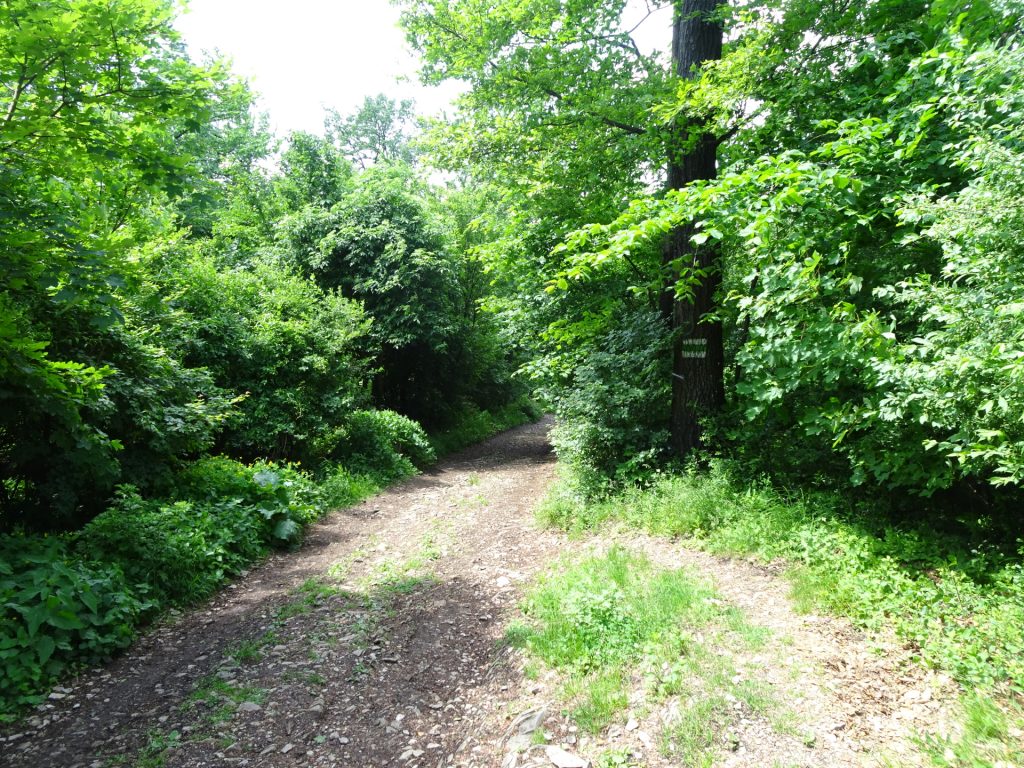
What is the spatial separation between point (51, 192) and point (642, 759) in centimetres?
655

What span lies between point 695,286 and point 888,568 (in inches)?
170

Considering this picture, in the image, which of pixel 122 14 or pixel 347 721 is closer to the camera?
pixel 347 721

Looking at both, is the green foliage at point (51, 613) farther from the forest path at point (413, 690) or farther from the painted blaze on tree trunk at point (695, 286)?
the painted blaze on tree trunk at point (695, 286)

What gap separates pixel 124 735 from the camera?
11.9ft

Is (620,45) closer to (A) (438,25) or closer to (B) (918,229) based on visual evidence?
(A) (438,25)

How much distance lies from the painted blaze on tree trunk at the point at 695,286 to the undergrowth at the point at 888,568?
1095mm

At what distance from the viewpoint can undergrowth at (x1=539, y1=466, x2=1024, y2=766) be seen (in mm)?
3133

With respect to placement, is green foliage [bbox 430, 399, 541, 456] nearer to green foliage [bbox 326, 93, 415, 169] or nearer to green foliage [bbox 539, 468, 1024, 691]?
green foliage [bbox 539, 468, 1024, 691]

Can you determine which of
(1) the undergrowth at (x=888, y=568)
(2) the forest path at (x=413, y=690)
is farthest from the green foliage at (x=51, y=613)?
(1) the undergrowth at (x=888, y=568)

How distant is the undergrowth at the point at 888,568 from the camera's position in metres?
3.13

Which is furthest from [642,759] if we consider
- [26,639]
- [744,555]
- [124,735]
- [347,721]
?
[26,639]

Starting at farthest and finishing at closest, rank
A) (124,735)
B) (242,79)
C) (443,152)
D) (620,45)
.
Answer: (443,152) → (620,45) → (242,79) → (124,735)

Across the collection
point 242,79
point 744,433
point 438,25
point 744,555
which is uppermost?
point 438,25

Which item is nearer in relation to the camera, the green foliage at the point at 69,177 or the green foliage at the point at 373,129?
the green foliage at the point at 69,177
